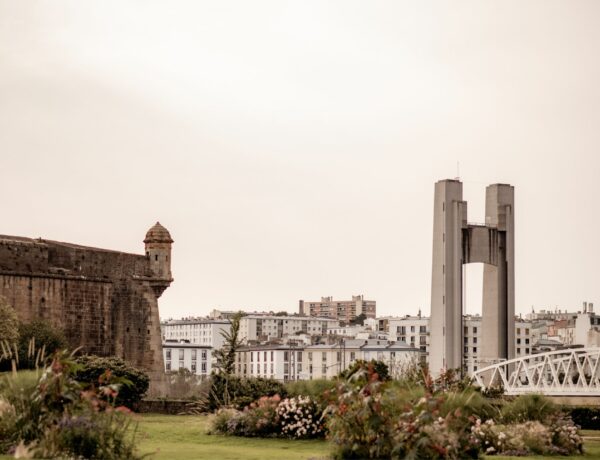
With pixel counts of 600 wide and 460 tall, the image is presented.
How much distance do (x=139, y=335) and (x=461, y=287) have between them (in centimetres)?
2537

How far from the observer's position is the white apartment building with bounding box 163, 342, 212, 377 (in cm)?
16695

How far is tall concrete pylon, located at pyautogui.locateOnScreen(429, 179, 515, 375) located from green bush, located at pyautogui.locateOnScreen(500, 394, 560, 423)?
45825 millimetres

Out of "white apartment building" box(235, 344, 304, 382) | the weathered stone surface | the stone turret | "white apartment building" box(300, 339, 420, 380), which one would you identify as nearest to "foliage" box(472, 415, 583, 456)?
the weathered stone surface

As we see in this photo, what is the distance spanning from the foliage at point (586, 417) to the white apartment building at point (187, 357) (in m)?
134

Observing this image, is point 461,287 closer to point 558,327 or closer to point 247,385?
point 247,385

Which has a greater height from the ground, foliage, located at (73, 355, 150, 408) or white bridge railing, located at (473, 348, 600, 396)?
foliage, located at (73, 355, 150, 408)

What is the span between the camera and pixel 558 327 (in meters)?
168

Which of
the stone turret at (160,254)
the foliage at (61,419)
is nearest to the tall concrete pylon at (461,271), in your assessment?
the stone turret at (160,254)

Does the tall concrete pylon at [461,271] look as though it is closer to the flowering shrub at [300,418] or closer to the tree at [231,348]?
the tree at [231,348]

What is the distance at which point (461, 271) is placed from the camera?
70125mm

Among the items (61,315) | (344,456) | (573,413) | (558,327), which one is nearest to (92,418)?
(344,456)

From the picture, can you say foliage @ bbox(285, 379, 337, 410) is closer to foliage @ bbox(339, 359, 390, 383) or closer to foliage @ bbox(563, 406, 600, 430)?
foliage @ bbox(339, 359, 390, 383)

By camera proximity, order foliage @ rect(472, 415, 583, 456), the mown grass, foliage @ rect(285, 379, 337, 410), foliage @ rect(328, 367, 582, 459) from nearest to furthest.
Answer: foliage @ rect(328, 367, 582, 459) → the mown grass → foliage @ rect(472, 415, 583, 456) → foliage @ rect(285, 379, 337, 410)

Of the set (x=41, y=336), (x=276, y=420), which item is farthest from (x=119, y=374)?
(x=276, y=420)
